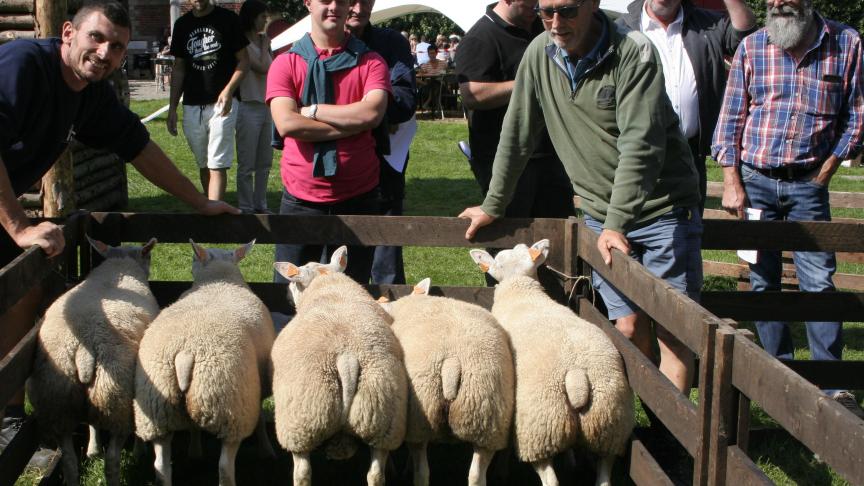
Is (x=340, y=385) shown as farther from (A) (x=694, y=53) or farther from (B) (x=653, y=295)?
(A) (x=694, y=53)

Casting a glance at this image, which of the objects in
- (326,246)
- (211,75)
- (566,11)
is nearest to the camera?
(566,11)

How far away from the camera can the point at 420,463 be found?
3.81m

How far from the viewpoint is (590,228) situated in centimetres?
462

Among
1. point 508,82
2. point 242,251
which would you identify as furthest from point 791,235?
point 242,251

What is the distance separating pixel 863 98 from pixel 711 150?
89cm

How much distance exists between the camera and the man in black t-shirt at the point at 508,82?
574 centimetres

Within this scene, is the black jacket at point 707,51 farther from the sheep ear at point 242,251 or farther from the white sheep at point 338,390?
the white sheep at point 338,390

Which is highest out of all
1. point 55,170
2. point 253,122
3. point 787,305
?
point 253,122

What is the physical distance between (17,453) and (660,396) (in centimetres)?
237

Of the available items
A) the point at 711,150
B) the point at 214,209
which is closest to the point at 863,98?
the point at 711,150

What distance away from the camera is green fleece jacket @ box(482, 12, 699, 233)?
4.04 metres

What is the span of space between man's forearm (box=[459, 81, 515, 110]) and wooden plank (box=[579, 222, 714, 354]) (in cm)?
145

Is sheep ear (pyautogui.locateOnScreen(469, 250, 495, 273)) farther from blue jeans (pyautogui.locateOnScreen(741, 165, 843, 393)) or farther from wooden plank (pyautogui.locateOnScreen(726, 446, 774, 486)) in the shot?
wooden plank (pyautogui.locateOnScreen(726, 446, 774, 486))

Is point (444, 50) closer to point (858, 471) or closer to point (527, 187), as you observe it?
point (527, 187)
